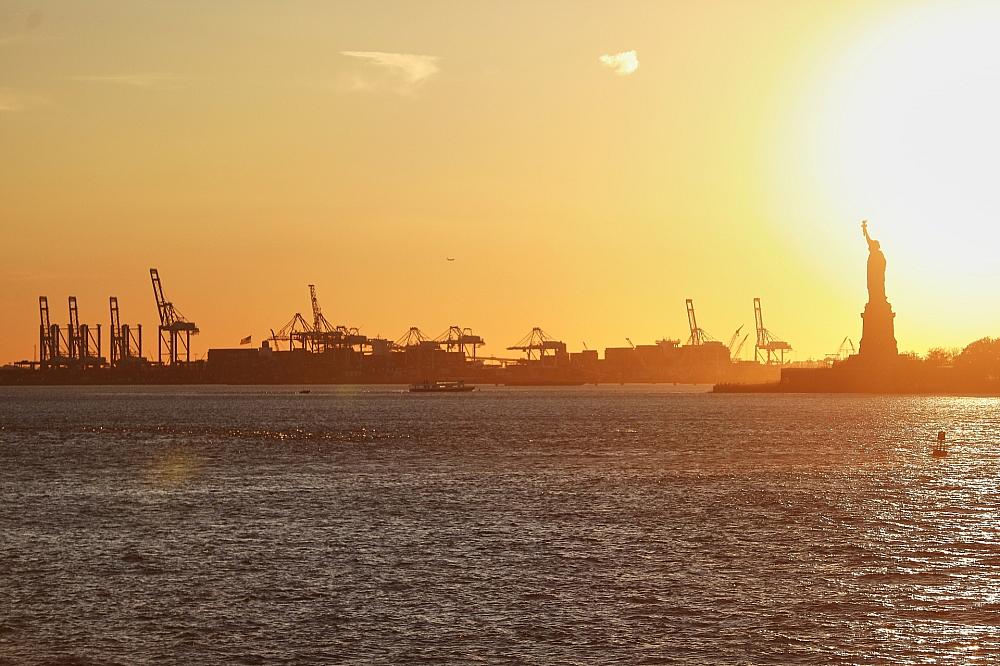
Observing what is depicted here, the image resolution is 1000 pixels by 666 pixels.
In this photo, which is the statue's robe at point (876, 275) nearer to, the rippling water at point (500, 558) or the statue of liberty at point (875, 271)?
the statue of liberty at point (875, 271)

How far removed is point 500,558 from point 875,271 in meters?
165

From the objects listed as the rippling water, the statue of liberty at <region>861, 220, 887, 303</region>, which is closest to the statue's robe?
the statue of liberty at <region>861, 220, 887, 303</region>

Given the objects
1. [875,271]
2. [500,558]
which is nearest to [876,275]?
[875,271]

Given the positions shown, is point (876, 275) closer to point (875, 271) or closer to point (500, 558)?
point (875, 271)

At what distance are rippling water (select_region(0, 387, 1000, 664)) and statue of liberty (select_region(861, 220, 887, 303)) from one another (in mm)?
107480

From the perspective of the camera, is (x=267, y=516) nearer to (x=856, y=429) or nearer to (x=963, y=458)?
(x=963, y=458)

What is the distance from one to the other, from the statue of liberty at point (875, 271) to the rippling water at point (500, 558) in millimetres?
107480

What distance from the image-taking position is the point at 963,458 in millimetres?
87688

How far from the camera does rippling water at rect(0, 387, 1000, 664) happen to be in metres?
29.8

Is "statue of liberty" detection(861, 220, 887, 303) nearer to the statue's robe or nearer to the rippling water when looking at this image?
the statue's robe

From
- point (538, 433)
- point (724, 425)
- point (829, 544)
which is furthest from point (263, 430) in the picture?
point (829, 544)

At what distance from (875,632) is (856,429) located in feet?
332

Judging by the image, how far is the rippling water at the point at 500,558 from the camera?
1171 inches

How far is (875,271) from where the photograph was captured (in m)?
194
